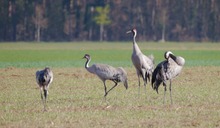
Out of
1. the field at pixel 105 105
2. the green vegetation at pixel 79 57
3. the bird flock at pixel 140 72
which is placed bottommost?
the green vegetation at pixel 79 57

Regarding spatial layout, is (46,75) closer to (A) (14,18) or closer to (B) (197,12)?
(A) (14,18)

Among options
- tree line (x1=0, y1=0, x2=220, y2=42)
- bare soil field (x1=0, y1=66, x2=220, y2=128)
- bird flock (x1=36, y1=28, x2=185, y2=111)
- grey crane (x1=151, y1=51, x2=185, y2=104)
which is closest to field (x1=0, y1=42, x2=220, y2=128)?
bare soil field (x1=0, y1=66, x2=220, y2=128)

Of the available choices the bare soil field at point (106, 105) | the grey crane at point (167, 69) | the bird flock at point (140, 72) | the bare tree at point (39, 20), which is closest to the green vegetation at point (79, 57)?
the bare soil field at point (106, 105)

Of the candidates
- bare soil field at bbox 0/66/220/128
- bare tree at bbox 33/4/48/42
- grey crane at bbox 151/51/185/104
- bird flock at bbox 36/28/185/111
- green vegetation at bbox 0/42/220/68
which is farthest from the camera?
bare tree at bbox 33/4/48/42

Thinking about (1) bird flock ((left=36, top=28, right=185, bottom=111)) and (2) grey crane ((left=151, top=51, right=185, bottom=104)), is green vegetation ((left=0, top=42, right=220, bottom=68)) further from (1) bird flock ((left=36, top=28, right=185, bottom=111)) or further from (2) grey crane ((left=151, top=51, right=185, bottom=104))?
(2) grey crane ((left=151, top=51, right=185, bottom=104))

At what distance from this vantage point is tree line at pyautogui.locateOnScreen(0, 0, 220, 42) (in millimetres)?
81500

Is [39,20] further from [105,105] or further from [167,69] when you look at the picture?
[105,105]

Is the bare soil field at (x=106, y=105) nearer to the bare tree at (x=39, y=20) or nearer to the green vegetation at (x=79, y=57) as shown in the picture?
the green vegetation at (x=79, y=57)

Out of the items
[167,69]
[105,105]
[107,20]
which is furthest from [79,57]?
[107,20]

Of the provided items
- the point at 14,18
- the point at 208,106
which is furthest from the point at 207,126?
the point at 14,18

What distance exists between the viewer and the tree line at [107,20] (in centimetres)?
8150

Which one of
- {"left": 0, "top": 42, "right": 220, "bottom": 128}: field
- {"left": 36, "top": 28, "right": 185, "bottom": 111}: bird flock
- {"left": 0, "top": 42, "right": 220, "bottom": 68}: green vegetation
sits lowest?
{"left": 0, "top": 42, "right": 220, "bottom": 68}: green vegetation

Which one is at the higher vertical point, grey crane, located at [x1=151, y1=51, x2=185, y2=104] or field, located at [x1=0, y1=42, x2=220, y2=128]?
grey crane, located at [x1=151, y1=51, x2=185, y2=104]

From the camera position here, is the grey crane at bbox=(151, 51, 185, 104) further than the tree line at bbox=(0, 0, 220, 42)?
No
